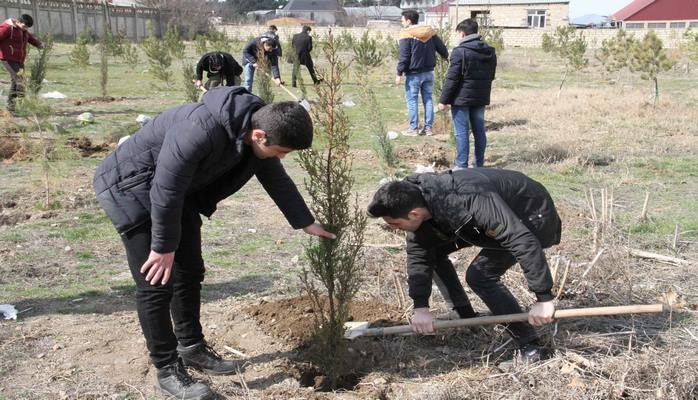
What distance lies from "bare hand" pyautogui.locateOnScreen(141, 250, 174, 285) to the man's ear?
600 millimetres

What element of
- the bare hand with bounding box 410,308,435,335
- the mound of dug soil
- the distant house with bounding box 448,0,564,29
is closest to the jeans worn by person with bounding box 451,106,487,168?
the mound of dug soil

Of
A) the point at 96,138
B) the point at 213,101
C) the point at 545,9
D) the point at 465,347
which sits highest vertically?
the point at 545,9

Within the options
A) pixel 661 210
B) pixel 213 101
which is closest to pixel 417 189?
pixel 213 101

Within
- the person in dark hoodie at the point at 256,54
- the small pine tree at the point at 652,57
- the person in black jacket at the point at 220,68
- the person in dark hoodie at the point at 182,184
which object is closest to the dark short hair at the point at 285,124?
the person in dark hoodie at the point at 182,184

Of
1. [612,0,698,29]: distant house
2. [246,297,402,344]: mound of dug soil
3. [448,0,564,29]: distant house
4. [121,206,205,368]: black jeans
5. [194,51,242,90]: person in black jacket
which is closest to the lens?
[121,206,205,368]: black jeans

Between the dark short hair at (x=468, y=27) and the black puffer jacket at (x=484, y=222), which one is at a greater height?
the dark short hair at (x=468, y=27)

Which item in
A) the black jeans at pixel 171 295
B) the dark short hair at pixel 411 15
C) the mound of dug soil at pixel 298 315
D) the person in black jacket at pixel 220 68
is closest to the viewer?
the black jeans at pixel 171 295

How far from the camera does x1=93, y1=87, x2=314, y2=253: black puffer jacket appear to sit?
2.62 m

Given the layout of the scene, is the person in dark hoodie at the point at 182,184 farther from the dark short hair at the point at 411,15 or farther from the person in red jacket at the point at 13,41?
the person in red jacket at the point at 13,41

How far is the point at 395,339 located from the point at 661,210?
3905 millimetres

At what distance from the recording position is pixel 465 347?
3.79m

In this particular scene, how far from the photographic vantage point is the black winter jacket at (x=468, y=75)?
7578 mm

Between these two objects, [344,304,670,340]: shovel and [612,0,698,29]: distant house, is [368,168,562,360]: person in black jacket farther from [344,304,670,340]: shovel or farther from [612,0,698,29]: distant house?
[612,0,698,29]: distant house

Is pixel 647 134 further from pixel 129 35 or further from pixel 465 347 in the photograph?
pixel 129 35
